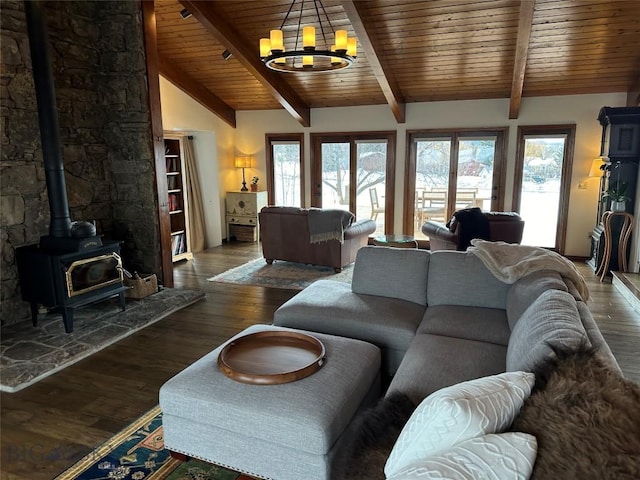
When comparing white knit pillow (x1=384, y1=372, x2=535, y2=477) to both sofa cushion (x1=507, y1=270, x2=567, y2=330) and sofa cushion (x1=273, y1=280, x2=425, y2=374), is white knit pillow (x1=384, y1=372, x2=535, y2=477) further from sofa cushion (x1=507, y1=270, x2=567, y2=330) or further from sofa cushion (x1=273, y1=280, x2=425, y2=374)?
sofa cushion (x1=273, y1=280, x2=425, y2=374)

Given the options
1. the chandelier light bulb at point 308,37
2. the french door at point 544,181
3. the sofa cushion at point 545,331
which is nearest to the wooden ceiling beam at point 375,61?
the chandelier light bulb at point 308,37

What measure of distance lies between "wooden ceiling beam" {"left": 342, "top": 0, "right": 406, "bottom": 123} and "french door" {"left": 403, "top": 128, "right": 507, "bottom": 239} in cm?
62

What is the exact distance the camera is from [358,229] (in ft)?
19.9

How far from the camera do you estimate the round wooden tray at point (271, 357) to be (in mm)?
2010

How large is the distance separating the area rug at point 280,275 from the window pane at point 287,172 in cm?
223

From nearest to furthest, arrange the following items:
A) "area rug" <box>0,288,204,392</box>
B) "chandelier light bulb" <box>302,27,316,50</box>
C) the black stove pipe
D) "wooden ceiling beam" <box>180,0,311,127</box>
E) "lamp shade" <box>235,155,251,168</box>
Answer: "area rug" <box>0,288,204,392</box> → the black stove pipe → "chandelier light bulb" <box>302,27,316,50</box> → "wooden ceiling beam" <box>180,0,311,127</box> → "lamp shade" <box>235,155,251,168</box>

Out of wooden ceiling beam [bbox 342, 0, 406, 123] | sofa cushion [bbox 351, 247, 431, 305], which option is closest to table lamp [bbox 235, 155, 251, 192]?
wooden ceiling beam [bbox 342, 0, 406, 123]

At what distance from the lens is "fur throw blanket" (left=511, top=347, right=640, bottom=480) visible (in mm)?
987

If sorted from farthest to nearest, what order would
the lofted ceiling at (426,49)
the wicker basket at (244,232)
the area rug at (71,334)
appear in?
the wicker basket at (244,232) < the lofted ceiling at (426,49) < the area rug at (71,334)

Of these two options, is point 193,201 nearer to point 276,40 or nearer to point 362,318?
point 276,40

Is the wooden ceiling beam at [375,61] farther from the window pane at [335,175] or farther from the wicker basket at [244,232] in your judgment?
the wicker basket at [244,232]

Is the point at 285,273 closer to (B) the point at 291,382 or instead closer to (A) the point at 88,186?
(A) the point at 88,186

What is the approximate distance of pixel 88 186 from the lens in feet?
15.6

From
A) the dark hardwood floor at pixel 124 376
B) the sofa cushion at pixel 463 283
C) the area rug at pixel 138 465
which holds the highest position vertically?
the sofa cushion at pixel 463 283
